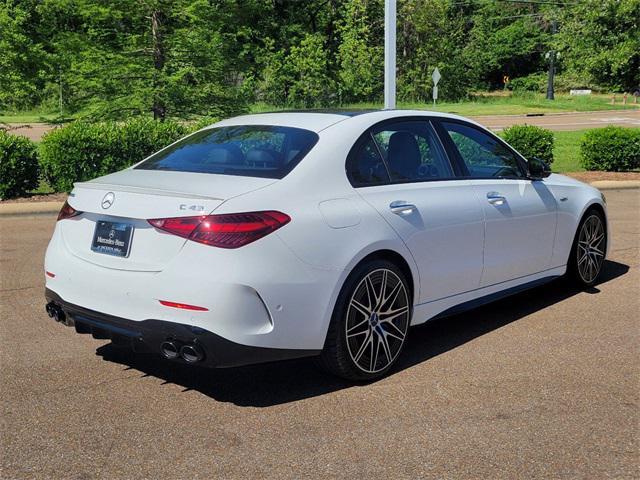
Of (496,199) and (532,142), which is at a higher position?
(496,199)

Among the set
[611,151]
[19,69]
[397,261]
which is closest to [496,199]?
[397,261]

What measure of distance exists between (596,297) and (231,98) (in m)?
13.8

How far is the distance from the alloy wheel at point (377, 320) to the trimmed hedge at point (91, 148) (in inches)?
385

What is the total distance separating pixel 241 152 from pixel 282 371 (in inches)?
56.8

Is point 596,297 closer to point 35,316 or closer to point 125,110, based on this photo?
point 35,316

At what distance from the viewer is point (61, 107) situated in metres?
17.7

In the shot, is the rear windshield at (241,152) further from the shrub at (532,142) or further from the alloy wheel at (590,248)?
the shrub at (532,142)

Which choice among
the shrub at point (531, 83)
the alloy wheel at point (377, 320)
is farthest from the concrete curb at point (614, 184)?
the shrub at point (531, 83)

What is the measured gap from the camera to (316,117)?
5023mm

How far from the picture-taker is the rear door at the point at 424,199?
185 inches

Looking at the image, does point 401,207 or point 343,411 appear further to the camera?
point 401,207

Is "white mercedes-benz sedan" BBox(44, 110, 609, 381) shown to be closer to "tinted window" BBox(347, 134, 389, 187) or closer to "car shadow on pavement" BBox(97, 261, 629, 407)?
"tinted window" BBox(347, 134, 389, 187)

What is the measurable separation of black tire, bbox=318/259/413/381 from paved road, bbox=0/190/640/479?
149 millimetres

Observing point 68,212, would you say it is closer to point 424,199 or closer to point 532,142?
point 424,199
